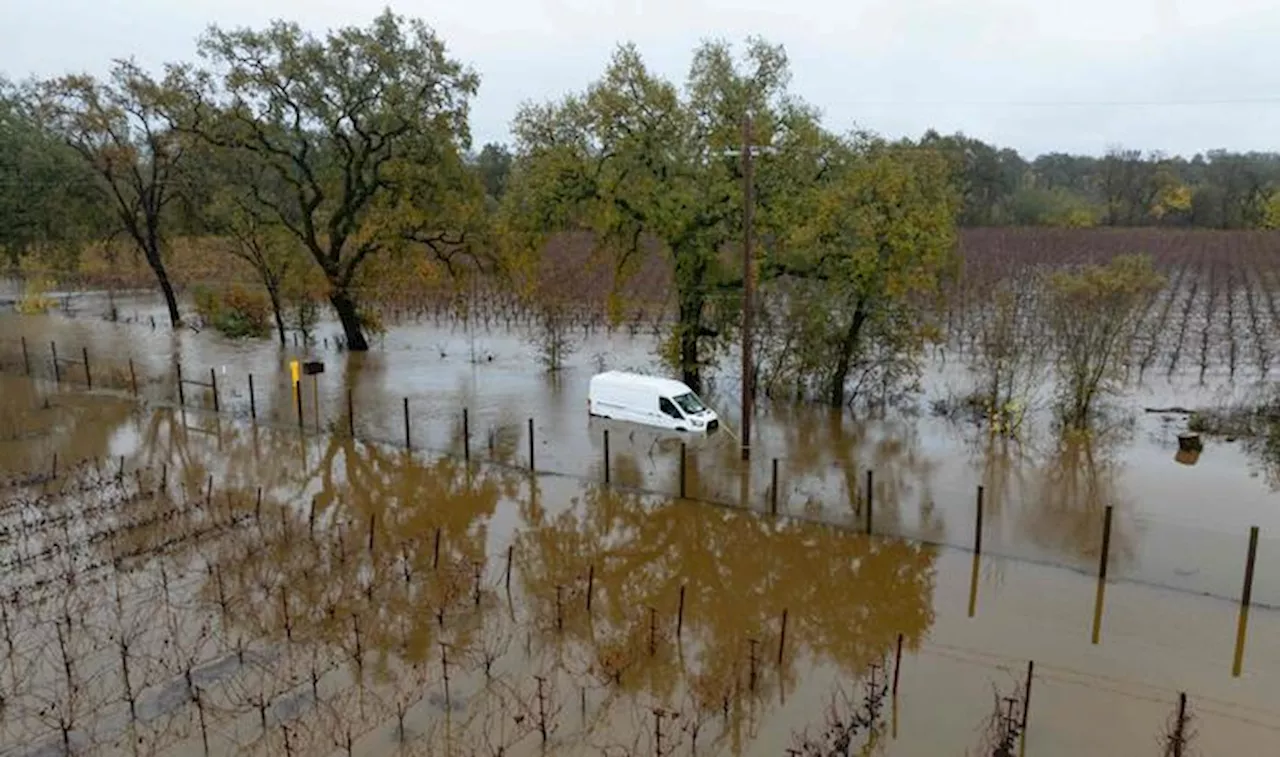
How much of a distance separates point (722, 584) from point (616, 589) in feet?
5.44

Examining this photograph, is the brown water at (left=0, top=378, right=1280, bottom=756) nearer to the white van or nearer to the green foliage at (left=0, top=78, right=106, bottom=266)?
the white van

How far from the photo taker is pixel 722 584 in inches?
560

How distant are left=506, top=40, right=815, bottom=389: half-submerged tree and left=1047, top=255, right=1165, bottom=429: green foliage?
7.75 m

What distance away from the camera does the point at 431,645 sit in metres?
12.1

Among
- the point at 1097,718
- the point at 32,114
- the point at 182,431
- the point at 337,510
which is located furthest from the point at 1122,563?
the point at 32,114

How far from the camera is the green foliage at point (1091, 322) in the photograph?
72.1 feet

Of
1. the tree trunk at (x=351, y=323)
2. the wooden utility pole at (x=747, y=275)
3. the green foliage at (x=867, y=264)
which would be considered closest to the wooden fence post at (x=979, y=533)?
the wooden utility pole at (x=747, y=275)

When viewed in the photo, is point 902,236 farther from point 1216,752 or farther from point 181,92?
point 181,92

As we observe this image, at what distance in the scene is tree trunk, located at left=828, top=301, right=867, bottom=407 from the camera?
2403 cm

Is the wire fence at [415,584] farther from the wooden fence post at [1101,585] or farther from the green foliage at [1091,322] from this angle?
the green foliage at [1091,322]

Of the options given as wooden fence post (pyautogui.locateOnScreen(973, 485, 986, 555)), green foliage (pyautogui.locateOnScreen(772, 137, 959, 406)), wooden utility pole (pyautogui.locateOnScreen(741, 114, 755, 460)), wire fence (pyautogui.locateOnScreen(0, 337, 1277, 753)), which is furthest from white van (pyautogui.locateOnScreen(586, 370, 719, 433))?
wooden fence post (pyautogui.locateOnScreen(973, 485, 986, 555))

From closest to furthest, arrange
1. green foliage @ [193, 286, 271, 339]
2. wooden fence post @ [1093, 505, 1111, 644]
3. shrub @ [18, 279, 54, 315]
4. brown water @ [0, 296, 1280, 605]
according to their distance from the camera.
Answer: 1. wooden fence post @ [1093, 505, 1111, 644]
2. brown water @ [0, 296, 1280, 605]
3. green foliage @ [193, 286, 271, 339]
4. shrub @ [18, 279, 54, 315]

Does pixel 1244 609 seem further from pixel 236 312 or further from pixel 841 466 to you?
pixel 236 312

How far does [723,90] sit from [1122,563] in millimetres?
14933
